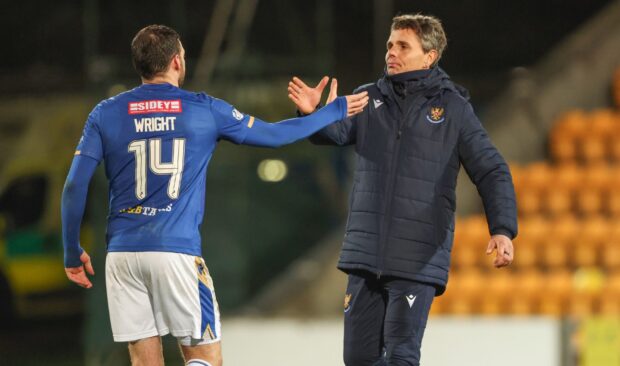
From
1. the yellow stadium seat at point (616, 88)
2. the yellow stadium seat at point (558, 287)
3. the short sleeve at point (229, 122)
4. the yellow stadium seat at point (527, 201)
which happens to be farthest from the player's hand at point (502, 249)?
the yellow stadium seat at point (616, 88)

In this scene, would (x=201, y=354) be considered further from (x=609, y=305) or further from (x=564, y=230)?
(x=564, y=230)

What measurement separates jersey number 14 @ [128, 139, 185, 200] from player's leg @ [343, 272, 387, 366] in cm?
82

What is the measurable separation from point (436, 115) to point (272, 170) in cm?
323

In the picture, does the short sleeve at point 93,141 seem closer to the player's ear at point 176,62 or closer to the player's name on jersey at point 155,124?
the player's name on jersey at point 155,124

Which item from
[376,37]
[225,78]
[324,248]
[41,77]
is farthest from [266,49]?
A: [41,77]

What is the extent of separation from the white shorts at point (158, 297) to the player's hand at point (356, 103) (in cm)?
81

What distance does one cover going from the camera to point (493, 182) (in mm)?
4500

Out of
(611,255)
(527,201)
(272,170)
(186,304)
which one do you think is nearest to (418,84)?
(186,304)

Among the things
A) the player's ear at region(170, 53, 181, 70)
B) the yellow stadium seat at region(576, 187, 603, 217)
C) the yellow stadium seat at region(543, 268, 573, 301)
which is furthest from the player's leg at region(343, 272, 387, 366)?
the yellow stadium seat at region(576, 187, 603, 217)

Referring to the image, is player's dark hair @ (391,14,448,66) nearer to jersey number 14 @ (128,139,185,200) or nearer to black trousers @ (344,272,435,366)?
black trousers @ (344,272,435,366)

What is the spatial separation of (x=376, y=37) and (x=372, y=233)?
19.7 ft

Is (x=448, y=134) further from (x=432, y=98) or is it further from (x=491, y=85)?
(x=491, y=85)

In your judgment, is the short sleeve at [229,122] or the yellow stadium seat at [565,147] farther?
the yellow stadium seat at [565,147]

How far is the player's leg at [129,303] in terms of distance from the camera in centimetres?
416
